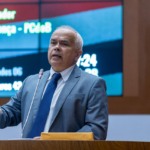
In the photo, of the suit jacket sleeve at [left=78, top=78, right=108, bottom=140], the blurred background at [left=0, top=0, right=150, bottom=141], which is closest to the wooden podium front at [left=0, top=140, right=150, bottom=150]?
the suit jacket sleeve at [left=78, top=78, right=108, bottom=140]

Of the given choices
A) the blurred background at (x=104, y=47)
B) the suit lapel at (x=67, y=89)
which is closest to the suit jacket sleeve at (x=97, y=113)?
the suit lapel at (x=67, y=89)

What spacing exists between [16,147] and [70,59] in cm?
106

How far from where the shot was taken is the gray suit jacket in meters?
2.49

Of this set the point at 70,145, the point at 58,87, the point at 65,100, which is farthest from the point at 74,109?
the point at 70,145

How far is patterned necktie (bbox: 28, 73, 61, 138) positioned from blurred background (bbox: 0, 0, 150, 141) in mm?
1141

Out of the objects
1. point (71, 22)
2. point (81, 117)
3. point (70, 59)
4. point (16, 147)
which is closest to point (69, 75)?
point (70, 59)

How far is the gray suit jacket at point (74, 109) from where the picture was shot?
2.49m

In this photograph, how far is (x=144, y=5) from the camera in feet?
12.6

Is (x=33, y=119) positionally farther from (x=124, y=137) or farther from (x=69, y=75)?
(x=124, y=137)

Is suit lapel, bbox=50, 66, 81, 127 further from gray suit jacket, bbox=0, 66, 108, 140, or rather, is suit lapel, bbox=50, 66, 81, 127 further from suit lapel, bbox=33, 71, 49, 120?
suit lapel, bbox=33, 71, 49, 120

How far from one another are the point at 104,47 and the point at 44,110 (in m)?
1.37

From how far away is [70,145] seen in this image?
173 cm

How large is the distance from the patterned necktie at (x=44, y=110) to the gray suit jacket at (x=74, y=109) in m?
0.03

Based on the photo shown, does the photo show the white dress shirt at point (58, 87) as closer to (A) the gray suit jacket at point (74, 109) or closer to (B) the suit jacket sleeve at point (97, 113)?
(A) the gray suit jacket at point (74, 109)
